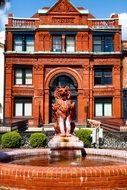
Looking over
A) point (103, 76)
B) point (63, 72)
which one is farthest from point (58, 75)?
point (103, 76)

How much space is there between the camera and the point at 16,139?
2378 centimetres

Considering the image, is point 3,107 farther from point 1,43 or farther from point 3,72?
point 1,43

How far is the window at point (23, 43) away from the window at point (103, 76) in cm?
804

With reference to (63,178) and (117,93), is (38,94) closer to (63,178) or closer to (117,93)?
(117,93)

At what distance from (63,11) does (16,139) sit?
26.3 meters

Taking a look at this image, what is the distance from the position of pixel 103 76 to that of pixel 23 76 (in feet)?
30.2

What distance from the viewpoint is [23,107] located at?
45.6m

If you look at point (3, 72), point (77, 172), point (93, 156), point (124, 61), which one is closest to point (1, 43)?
point (3, 72)

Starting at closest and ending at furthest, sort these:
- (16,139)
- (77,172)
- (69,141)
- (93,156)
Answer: (77,172), (69,141), (93,156), (16,139)

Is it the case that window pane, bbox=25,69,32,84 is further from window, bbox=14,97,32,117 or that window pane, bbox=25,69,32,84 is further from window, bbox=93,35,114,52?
window, bbox=93,35,114,52

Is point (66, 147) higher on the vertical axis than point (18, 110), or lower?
lower

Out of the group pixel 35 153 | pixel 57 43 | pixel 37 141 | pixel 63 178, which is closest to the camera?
pixel 63 178

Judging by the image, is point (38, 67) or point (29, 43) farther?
point (29, 43)

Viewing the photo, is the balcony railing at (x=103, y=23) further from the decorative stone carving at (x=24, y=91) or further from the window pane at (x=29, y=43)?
the decorative stone carving at (x=24, y=91)
